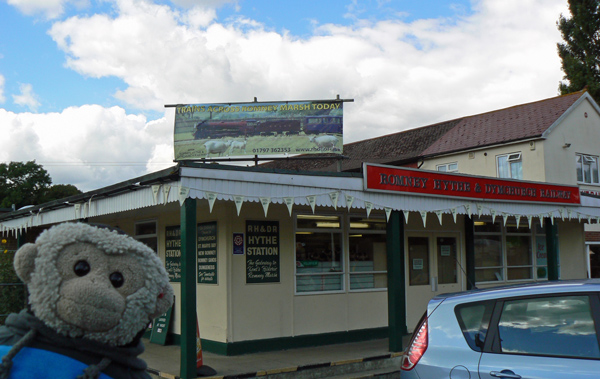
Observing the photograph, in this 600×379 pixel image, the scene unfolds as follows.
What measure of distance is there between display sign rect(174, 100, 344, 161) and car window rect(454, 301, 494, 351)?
6.94 metres

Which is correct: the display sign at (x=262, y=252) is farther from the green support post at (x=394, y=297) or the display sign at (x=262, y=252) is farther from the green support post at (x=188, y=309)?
the green support post at (x=188, y=309)

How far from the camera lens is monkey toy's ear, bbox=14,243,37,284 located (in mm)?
1937

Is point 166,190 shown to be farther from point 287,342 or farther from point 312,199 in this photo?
point 287,342

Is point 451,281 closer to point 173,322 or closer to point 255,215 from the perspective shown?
point 255,215

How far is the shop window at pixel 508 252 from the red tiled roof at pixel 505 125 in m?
8.21

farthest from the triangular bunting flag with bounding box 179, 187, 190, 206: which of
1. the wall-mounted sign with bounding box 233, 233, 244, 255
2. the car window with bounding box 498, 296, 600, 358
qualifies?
the car window with bounding box 498, 296, 600, 358

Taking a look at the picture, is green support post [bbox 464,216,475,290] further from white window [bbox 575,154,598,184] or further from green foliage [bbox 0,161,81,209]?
green foliage [bbox 0,161,81,209]

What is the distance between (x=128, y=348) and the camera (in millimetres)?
2018

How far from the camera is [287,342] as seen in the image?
32.8 feet

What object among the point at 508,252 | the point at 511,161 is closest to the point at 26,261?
the point at 508,252

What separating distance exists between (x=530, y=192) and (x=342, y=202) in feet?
18.0

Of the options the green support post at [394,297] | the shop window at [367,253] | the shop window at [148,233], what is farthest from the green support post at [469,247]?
the shop window at [148,233]

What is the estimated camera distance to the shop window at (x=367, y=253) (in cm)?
1128

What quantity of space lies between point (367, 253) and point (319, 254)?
1311 mm
